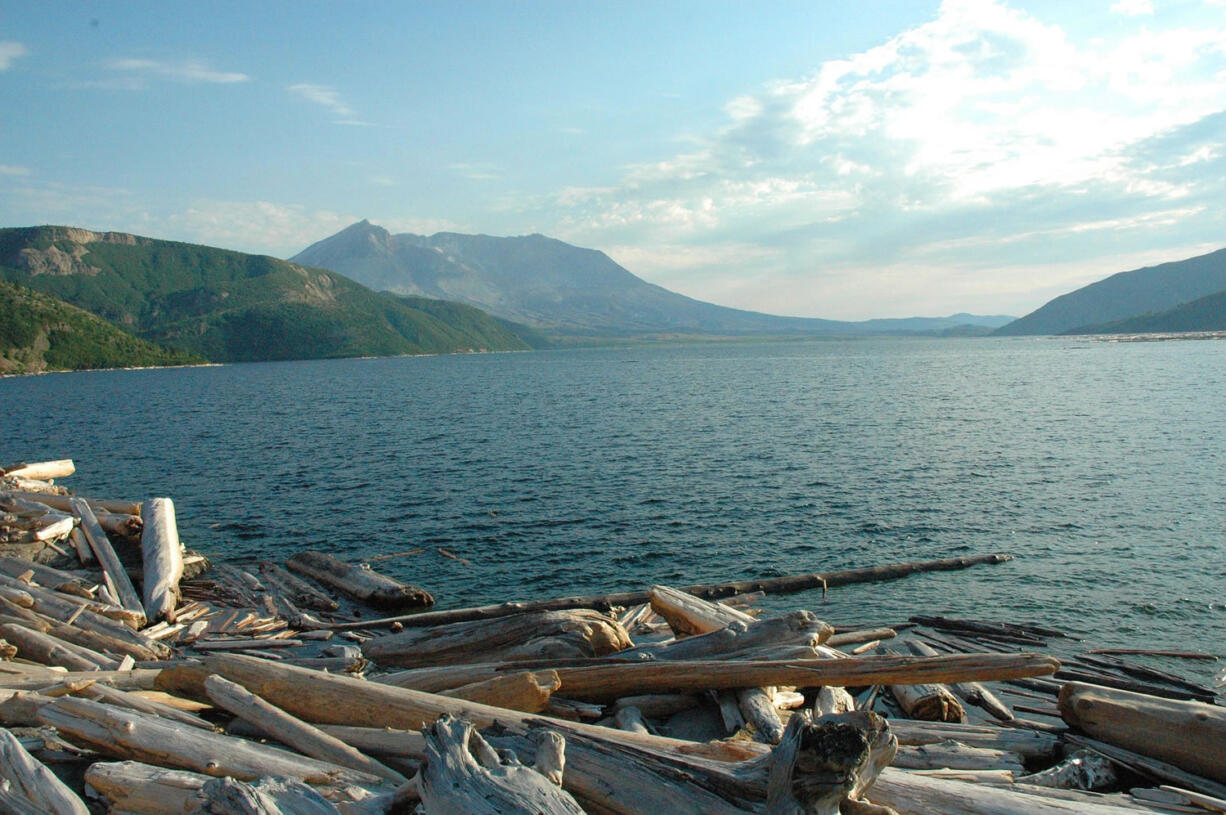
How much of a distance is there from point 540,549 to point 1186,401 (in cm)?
8032

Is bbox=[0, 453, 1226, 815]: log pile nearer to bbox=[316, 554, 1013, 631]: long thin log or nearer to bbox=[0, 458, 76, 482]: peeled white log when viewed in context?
bbox=[316, 554, 1013, 631]: long thin log

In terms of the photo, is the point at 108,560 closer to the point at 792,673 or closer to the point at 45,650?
the point at 45,650

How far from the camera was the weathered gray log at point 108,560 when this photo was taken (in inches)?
787

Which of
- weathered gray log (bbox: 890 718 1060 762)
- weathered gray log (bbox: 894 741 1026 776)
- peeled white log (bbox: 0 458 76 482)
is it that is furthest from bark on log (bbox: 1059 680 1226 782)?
peeled white log (bbox: 0 458 76 482)

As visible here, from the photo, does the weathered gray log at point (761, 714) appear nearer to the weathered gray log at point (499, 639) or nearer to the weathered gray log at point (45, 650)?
the weathered gray log at point (499, 639)

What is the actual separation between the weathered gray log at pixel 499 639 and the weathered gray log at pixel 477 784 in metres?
5.42

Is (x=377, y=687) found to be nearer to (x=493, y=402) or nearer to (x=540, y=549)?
(x=540, y=549)

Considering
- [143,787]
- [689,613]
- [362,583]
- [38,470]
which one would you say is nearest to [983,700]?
[689,613]

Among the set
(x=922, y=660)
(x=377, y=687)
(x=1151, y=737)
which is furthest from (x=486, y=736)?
(x=1151, y=737)

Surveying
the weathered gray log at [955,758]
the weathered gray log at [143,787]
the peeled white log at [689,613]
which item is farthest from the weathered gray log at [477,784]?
the peeled white log at [689,613]

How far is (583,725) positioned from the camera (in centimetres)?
760

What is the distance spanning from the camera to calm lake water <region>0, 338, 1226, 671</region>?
24969 millimetres

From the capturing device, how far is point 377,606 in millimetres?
23203

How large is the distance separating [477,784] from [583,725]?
205 centimetres
